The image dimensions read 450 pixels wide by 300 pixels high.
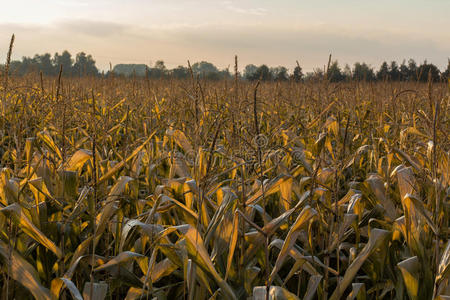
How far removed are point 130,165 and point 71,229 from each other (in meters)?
0.81

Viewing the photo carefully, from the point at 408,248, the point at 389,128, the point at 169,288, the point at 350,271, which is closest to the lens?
the point at 350,271

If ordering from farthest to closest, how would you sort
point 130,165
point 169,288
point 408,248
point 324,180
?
1. point 130,165
2. point 324,180
3. point 408,248
4. point 169,288

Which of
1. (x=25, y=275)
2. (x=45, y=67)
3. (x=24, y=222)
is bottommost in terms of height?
(x=25, y=275)

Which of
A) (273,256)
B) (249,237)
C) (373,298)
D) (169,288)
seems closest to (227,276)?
(249,237)

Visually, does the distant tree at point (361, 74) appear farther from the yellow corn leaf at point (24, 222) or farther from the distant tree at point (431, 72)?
the yellow corn leaf at point (24, 222)

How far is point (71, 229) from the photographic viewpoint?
5.90 ft

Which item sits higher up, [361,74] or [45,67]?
[45,67]

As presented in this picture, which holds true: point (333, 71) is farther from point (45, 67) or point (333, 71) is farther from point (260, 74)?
point (45, 67)

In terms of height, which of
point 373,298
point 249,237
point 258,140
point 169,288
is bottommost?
point 373,298

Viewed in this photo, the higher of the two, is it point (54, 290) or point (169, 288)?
point (54, 290)

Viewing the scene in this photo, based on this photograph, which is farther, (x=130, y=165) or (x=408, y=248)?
(x=130, y=165)

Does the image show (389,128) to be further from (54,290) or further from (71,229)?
(54,290)

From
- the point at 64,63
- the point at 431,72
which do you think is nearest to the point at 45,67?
the point at 64,63

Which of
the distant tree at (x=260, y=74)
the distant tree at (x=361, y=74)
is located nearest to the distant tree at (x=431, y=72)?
the distant tree at (x=361, y=74)
